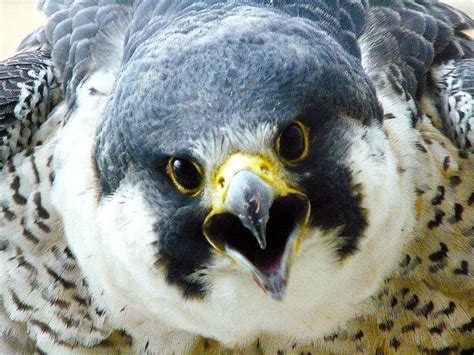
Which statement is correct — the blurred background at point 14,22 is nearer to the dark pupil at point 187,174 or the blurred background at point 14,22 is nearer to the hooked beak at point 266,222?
the dark pupil at point 187,174

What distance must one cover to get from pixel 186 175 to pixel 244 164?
169 millimetres

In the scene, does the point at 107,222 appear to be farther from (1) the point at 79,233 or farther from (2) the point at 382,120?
(2) the point at 382,120

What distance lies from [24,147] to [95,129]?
1.85 ft

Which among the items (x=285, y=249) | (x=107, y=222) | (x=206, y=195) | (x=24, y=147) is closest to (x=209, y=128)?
(x=206, y=195)

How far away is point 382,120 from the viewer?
2.76 metres

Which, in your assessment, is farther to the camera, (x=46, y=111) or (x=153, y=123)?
(x=46, y=111)

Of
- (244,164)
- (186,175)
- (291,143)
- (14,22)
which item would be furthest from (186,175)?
(14,22)

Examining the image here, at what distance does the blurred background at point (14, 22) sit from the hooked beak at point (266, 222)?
388cm

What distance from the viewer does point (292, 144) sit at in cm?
233

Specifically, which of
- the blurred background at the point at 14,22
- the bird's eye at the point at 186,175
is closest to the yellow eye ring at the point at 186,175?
the bird's eye at the point at 186,175

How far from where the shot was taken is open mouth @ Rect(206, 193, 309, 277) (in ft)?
7.46

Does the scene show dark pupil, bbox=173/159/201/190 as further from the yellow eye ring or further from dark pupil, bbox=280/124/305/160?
dark pupil, bbox=280/124/305/160


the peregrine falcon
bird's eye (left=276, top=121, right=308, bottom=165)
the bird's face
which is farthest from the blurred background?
bird's eye (left=276, top=121, right=308, bottom=165)

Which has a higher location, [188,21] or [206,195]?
[188,21]
